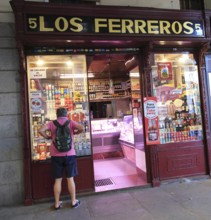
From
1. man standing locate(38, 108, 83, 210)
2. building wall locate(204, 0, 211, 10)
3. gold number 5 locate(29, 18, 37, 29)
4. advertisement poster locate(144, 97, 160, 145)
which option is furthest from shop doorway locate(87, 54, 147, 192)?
building wall locate(204, 0, 211, 10)

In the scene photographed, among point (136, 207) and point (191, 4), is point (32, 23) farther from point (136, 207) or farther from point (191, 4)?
point (191, 4)

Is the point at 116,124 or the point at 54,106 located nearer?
the point at 54,106

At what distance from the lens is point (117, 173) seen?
6023 mm

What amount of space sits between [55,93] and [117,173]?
2.80 m

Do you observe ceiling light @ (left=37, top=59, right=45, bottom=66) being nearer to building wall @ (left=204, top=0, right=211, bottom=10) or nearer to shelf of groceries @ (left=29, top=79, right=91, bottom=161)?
shelf of groceries @ (left=29, top=79, right=91, bottom=161)

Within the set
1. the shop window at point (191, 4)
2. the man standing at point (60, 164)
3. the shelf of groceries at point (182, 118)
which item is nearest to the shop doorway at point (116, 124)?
the shelf of groceries at point (182, 118)

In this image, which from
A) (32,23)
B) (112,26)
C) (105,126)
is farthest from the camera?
(105,126)

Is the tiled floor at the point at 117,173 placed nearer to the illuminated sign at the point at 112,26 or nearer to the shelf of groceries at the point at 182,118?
the shelf of groceries at the point at 182,118

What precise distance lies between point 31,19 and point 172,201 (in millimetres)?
4216

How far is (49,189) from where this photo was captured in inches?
174

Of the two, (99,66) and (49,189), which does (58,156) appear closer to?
(49,189)

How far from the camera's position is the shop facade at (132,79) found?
14.1 feet

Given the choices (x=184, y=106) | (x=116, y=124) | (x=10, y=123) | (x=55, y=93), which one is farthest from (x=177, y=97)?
(x=10, y=123)

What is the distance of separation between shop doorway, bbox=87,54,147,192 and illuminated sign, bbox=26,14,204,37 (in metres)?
0.66
